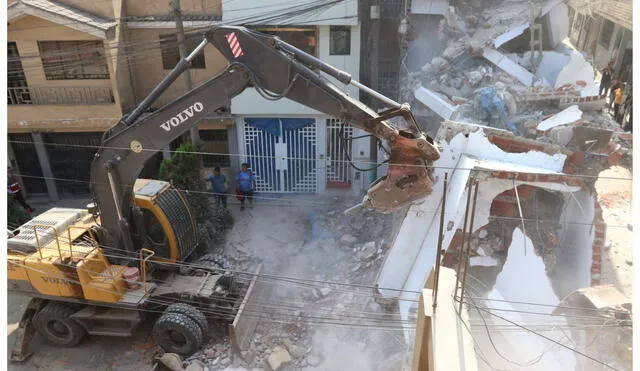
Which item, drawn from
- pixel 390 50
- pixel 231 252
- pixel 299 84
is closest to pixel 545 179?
pixel 299 84

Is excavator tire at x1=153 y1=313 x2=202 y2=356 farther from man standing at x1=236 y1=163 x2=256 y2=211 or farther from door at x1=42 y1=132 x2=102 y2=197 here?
door at x1=42 y1=132 x2=102 y2=197

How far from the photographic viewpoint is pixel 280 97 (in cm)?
647

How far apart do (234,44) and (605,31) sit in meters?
19.6

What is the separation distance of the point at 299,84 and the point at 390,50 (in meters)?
7.92

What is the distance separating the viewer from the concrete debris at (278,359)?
24.2ft

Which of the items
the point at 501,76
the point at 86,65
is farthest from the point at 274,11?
the point at 501,76

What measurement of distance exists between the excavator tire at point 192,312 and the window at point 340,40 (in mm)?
7706

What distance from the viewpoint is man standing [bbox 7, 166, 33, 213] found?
12352 mm

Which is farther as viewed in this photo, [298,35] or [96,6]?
[298,35]

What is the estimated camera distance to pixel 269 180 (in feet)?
46.7

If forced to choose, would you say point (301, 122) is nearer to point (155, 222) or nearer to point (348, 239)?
point (348, 239)

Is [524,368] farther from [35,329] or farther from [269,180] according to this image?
[269,180]

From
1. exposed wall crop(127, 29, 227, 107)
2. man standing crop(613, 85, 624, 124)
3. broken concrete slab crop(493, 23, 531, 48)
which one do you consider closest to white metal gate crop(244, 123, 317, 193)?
exposed wall crop(127, 29, 227, 107)

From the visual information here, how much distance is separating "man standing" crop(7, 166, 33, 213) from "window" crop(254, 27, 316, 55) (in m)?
7.38
